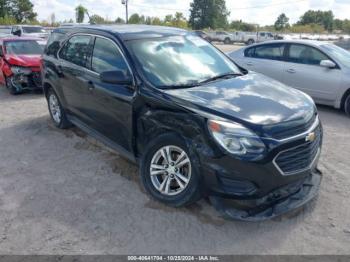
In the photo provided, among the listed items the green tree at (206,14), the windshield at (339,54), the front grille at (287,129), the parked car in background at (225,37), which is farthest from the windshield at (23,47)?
the green tree at (206,14)

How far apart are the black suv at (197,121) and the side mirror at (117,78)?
11mm

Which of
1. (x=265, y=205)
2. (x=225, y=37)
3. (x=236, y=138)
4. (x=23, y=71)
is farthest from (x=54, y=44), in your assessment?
(x=225, y=37)

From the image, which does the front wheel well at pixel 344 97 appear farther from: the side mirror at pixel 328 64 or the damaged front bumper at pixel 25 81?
the damaged front bumper at pixel 25 81

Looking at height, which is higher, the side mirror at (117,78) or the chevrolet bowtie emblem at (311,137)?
the side mirror at (117,78)

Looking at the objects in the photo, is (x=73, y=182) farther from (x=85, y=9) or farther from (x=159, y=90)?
(x=85, y=9)

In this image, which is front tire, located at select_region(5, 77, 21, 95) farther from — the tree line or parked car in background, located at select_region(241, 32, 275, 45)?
the tree line

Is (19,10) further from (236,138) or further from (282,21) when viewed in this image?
→ (236,138)

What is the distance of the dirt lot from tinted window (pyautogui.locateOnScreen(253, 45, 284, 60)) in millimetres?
3674

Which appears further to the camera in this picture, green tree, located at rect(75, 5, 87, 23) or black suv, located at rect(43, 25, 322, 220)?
green tree, located at rect(75, 5, 87, 23)

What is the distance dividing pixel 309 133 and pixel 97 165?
2.74 m

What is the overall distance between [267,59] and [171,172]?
18.2 ft

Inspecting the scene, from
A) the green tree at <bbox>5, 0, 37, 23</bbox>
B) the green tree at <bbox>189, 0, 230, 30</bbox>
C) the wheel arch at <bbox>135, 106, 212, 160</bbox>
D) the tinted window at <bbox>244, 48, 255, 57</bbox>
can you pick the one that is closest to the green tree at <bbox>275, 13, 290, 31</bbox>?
the green tree at <bbox>189, 0, 230, 30</bbox>

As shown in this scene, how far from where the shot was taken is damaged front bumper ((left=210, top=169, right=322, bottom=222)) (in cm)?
313

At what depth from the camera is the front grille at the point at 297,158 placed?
10.1ft
